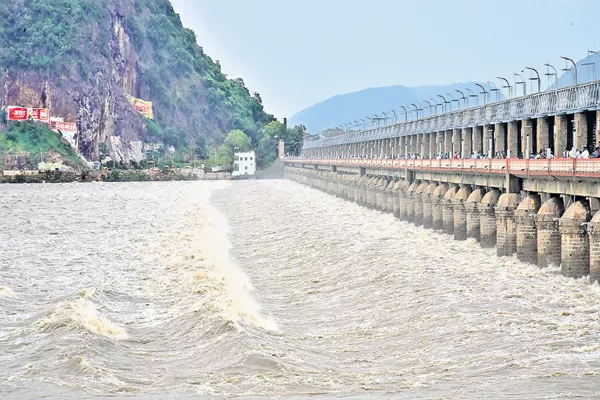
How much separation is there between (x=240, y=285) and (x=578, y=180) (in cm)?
1585

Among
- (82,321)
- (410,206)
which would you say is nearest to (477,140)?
(410,206)

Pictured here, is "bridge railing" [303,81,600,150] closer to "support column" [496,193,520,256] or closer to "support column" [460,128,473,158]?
"support column" [460,128,473,158]

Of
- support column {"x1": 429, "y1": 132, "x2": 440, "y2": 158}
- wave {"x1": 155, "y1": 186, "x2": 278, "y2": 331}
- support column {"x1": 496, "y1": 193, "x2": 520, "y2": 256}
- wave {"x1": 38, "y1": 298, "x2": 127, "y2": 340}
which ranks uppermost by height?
support column {"x1": 429, "y1": 132, "x2": 440, "y2": 158}

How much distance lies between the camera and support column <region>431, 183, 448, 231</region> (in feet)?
238

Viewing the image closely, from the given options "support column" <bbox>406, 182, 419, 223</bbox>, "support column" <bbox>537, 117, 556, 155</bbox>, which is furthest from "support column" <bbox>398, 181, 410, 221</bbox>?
"support column" <bbox>537, 117, 556, 155</bbox>

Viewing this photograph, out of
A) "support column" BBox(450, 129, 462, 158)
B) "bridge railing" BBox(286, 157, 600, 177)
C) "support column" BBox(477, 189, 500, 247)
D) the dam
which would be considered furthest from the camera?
"support column" BBox(450, 129, 462, 158)

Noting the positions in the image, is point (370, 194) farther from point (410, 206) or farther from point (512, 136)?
point (512, 136)

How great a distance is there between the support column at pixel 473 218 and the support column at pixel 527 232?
12180mm

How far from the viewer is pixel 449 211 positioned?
69.8m

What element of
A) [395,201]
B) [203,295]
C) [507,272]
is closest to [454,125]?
[395,201]

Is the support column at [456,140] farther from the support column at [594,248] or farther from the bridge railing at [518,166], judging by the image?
the support column at [594,248]

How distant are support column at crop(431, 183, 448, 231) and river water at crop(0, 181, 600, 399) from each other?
35.9 feet

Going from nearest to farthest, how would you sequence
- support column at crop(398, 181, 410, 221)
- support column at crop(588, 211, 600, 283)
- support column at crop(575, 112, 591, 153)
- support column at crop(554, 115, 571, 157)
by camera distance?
1. support column at crop(588, 211, 600, 283)
2. support column at crop(575, 112, 591, 153)
3. support column at crop(554, 115, 571, 157)
4. support column at crop(398, 181, 410, 221)

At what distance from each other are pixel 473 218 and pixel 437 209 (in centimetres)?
1104
